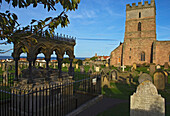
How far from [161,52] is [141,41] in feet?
17.9

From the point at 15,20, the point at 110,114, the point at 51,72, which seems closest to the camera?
the point at 15,20

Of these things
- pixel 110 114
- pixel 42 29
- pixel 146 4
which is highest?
pixel 146 4

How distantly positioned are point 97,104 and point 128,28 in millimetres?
32207

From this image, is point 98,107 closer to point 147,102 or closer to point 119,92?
point 147,102

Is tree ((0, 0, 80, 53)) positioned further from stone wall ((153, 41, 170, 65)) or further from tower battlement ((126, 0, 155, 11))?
tower battlement ((126, 0, 155, 11))

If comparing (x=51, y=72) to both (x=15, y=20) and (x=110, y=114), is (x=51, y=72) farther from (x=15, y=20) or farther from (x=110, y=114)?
(x=15, y=20)

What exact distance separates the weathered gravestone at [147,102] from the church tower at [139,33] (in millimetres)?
30507

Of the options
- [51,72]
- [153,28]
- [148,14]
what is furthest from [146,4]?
[51,72]

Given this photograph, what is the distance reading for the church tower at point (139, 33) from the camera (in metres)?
32.2

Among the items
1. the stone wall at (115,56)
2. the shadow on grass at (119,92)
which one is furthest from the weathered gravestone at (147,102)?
Result: the stone wall at (115,56)

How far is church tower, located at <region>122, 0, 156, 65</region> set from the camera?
3224 cm

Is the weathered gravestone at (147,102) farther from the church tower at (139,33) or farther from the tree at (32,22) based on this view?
the church tower at (139,33)

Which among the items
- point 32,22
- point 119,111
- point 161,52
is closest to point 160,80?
point 119,111

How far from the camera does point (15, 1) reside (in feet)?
8.02
